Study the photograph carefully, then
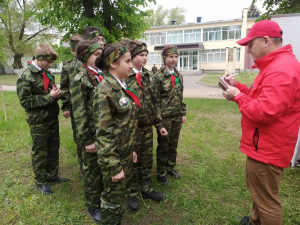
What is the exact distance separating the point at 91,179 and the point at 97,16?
6.40m

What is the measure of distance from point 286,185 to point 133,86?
2.87 metres

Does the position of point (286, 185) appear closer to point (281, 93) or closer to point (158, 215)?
point (158, 215)

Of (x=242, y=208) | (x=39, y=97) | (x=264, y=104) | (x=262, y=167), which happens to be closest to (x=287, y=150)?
(x=262, y=167)

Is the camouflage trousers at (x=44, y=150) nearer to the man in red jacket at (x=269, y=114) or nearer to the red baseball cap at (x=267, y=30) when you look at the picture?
the man in red jacket at (x=269, y=114)

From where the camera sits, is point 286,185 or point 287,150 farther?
point 286,185

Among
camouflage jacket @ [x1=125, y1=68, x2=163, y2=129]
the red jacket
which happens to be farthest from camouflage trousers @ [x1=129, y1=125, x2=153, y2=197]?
the red jacket

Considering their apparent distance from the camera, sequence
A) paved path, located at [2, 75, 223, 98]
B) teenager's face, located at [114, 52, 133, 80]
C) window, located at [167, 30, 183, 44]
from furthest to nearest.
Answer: window, located at [167, 30, 183, 44], paved path, located at [2, 75, 223, 98], teenager's face, located at [114, 52, 133, 80]

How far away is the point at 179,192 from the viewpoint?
3.46m

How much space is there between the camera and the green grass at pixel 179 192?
289cm

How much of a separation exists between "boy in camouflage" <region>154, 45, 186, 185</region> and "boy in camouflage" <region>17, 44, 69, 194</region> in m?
1.55

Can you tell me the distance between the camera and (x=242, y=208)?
307cm

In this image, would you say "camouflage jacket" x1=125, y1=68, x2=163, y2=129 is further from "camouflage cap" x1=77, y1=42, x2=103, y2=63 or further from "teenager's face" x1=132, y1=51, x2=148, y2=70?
"camouflage cap" x1=77, y1=42, x2=103, y2=63

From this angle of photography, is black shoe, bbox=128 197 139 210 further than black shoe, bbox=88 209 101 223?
Yes

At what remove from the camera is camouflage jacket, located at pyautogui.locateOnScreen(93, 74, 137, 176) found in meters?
2.13
